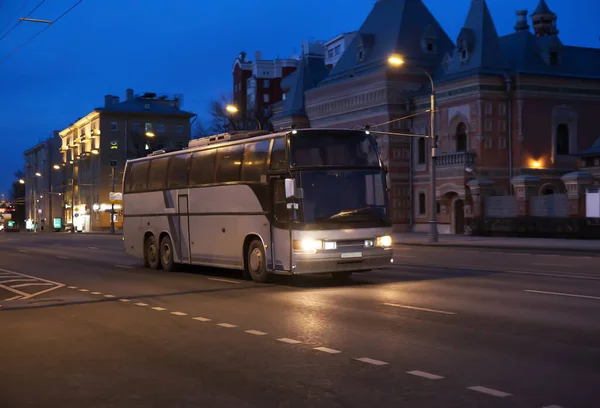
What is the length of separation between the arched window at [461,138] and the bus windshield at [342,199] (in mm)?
38194

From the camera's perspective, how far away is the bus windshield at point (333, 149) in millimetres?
18422

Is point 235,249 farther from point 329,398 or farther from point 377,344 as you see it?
point 329,398

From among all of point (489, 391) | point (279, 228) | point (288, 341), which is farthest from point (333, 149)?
point (489, 391)

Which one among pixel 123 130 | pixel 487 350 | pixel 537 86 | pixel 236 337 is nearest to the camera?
pixel 487 350

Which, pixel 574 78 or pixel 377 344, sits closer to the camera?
pixel 377 344

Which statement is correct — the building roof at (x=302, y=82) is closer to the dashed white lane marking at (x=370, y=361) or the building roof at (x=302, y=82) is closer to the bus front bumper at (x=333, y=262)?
the bus front bumper at (x=333, y=262)

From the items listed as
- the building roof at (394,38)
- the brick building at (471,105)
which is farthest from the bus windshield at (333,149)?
the building roof at (394,38)

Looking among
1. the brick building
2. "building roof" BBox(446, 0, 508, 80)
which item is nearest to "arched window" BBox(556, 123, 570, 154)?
the brick building

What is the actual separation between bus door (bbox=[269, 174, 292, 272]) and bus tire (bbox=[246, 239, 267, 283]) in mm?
511

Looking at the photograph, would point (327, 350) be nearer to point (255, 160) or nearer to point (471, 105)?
point (255, 160)

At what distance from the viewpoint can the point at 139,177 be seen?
2669 cm

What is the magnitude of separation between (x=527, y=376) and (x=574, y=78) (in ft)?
170

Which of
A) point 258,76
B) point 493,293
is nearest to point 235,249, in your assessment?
point 493,293

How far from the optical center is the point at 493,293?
16.0 m
